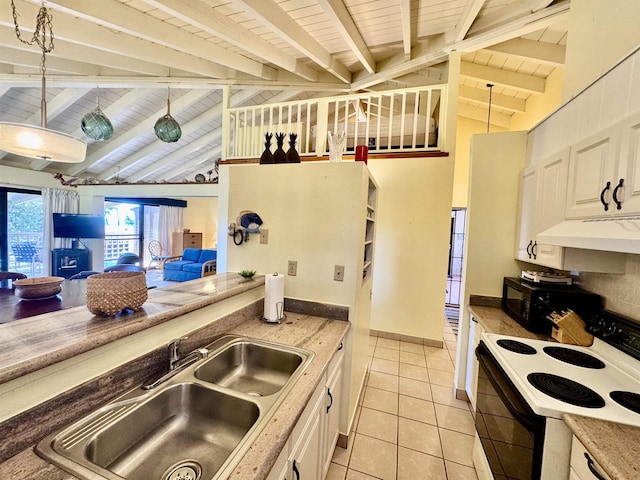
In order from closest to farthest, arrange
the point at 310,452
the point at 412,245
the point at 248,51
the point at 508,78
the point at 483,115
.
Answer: the point at 310,452
the point at 248,51
the point at 412,245
the point at 508,78
the point at 483,115

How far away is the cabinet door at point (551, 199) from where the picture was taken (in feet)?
5.43

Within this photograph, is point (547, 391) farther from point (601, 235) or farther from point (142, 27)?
point (142, 27)

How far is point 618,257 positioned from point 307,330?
6.00 ft

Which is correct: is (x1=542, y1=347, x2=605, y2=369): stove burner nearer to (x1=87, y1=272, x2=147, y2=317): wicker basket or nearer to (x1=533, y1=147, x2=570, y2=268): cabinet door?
(x1=533, y1=147, x2=570, y2=268): cabinet door

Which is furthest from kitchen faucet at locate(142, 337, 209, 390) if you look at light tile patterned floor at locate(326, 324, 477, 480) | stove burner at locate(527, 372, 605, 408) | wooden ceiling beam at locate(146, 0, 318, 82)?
wooden ceiling beam at locate(146, 0, 318, 82)

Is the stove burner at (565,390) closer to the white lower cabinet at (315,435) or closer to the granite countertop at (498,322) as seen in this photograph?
the granite countertop at (498,322)

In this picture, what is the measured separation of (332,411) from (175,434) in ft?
2.94

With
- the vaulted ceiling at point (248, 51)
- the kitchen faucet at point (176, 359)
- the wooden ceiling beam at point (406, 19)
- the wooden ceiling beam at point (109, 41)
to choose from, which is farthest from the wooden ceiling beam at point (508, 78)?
the kitchen faucet at point (176, 359)

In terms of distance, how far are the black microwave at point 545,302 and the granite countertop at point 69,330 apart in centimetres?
205

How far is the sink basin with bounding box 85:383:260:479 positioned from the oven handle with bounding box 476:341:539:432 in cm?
106

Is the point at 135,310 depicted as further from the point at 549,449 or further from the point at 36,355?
the point at 549,449

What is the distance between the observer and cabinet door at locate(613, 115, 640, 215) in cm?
115

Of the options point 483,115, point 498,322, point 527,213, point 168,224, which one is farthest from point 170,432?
point 168,224

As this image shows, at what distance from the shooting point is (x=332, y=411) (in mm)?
1596
